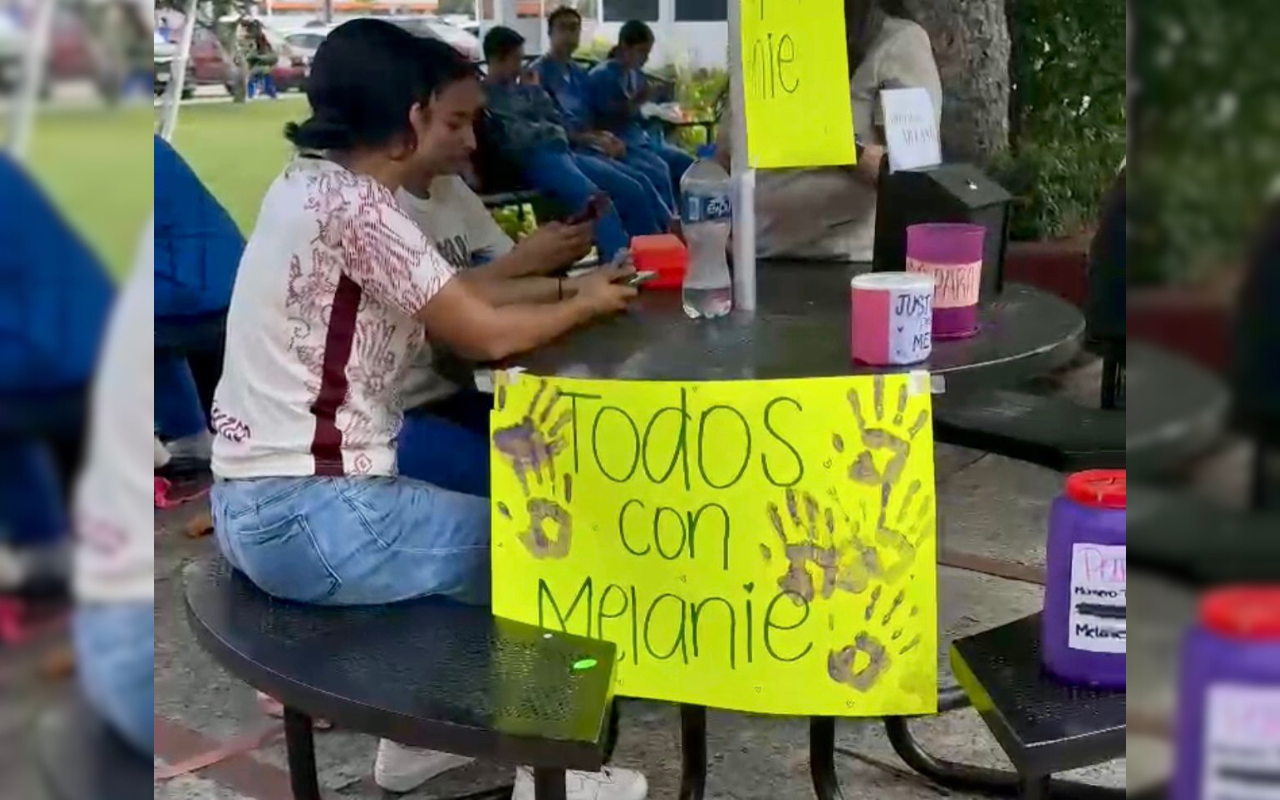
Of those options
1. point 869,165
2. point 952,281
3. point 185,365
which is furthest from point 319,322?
point 185,365

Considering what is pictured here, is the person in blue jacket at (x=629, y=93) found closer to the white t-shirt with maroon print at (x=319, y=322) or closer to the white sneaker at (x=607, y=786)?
the white sneaker at (x=607, y=786)

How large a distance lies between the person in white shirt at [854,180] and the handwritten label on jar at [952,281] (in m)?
0.63

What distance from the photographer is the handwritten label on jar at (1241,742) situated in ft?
1.53

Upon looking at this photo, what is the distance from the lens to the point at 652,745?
2.45m

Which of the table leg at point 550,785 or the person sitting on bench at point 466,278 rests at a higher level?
the person sitting on bench at point 466,278

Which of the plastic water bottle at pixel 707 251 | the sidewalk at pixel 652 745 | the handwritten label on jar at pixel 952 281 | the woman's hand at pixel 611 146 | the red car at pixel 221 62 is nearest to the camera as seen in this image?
the handwritten label on jar at pixel 952 281

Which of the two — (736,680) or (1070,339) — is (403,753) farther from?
(1070,339)

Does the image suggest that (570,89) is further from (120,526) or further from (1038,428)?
(120,526)

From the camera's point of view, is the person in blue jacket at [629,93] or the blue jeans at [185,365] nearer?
the blue jeans at [185,365]

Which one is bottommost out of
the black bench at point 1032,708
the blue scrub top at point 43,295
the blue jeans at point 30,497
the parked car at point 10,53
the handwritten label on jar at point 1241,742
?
the black bench at point 1032,708

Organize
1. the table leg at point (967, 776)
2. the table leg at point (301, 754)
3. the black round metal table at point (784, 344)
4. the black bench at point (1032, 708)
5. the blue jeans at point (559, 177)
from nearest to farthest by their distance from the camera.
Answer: the black bench at point (1032, 708) < the black round metal table at point (784, 344) < the table leg at point (301, 754) < the table leg at point (967, 776) < the blue jeans at point (559, 177)

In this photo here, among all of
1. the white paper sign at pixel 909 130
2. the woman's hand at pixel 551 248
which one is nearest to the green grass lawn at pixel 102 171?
the woman's hand at pixel 551 248

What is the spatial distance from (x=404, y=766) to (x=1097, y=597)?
1253 mm

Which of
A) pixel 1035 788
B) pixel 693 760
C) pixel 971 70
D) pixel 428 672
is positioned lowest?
pixel 693 760
